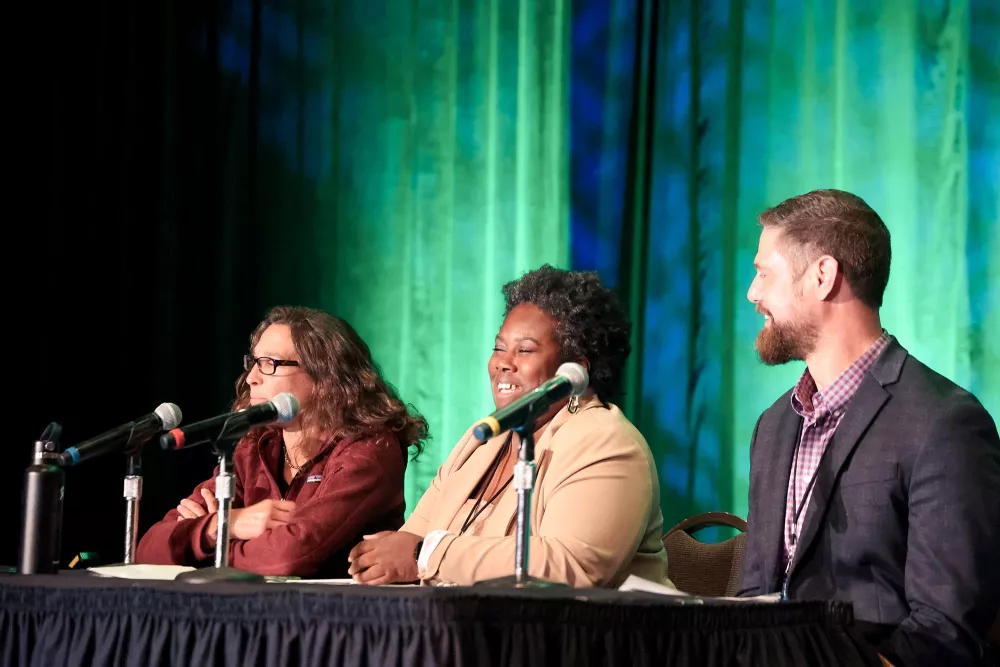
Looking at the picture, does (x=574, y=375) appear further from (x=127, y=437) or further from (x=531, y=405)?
(x=127, y=437)

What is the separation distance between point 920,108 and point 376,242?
A: 2163 millimetres

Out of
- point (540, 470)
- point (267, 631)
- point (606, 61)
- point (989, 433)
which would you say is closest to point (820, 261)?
point (989, 433)

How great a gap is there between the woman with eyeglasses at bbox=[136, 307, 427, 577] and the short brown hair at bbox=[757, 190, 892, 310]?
1.35m

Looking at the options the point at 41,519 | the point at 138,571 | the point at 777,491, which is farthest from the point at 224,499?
the point at 777,491

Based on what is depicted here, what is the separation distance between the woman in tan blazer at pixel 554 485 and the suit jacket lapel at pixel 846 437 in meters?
0.44

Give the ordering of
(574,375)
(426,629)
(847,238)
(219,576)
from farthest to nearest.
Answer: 1. (847,238)
2. (574,375)
3. (219,576)
4. (426,629)

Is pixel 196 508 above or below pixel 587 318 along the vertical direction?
below

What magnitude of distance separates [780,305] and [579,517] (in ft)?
2.09

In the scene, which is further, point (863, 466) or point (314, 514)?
point (314, 514)

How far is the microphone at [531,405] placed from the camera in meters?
1.86

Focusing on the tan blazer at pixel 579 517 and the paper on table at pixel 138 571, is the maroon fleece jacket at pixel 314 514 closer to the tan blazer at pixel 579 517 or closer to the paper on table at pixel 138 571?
the tan blazer at pixel 579 517

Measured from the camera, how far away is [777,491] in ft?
7.92

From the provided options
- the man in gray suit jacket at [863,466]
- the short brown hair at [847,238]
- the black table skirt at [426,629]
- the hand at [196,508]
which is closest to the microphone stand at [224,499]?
the black table skirt at [426,629]

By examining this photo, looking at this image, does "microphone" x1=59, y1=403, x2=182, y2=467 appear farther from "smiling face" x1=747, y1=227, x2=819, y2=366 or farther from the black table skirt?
"smiling face" x1=747, y1=227, x2=819, y2=366
